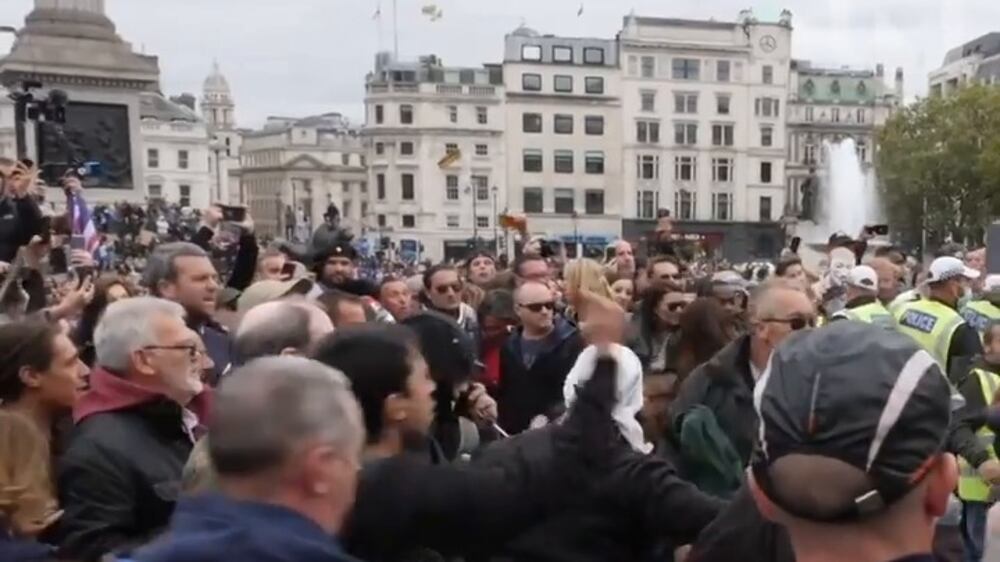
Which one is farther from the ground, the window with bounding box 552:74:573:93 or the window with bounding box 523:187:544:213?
the window with bounding box 552:74:573:93

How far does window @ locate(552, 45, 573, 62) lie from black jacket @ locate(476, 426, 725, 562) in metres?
78.7

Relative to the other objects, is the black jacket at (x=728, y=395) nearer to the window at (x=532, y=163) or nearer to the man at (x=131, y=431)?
the man at (x=131, y=431)

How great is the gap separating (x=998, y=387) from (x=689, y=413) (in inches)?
101

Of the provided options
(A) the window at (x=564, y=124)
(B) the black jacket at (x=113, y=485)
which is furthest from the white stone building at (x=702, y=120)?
(B) the black jacket at (x=113, y=485)

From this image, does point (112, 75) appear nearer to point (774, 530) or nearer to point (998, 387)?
point (998, 387)

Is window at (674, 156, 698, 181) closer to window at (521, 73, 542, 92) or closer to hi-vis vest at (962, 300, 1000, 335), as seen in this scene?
window at (521, 73, 542, 92)

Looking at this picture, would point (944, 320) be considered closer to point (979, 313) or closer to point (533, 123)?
point (979, 313)

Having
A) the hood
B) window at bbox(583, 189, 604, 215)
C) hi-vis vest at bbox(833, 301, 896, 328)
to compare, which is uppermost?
window at bbox(583, 189, 604, 215)

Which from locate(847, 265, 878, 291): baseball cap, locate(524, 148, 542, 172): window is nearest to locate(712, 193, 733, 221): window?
locate(524, 148, 542, 172): window

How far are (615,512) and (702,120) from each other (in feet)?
Answer: 261

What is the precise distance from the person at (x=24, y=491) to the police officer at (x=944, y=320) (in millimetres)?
5216

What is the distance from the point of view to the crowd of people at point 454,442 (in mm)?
1789

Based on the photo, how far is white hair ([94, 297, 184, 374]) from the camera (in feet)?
13.0

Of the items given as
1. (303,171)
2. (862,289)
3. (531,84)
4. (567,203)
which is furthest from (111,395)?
(303,171)
